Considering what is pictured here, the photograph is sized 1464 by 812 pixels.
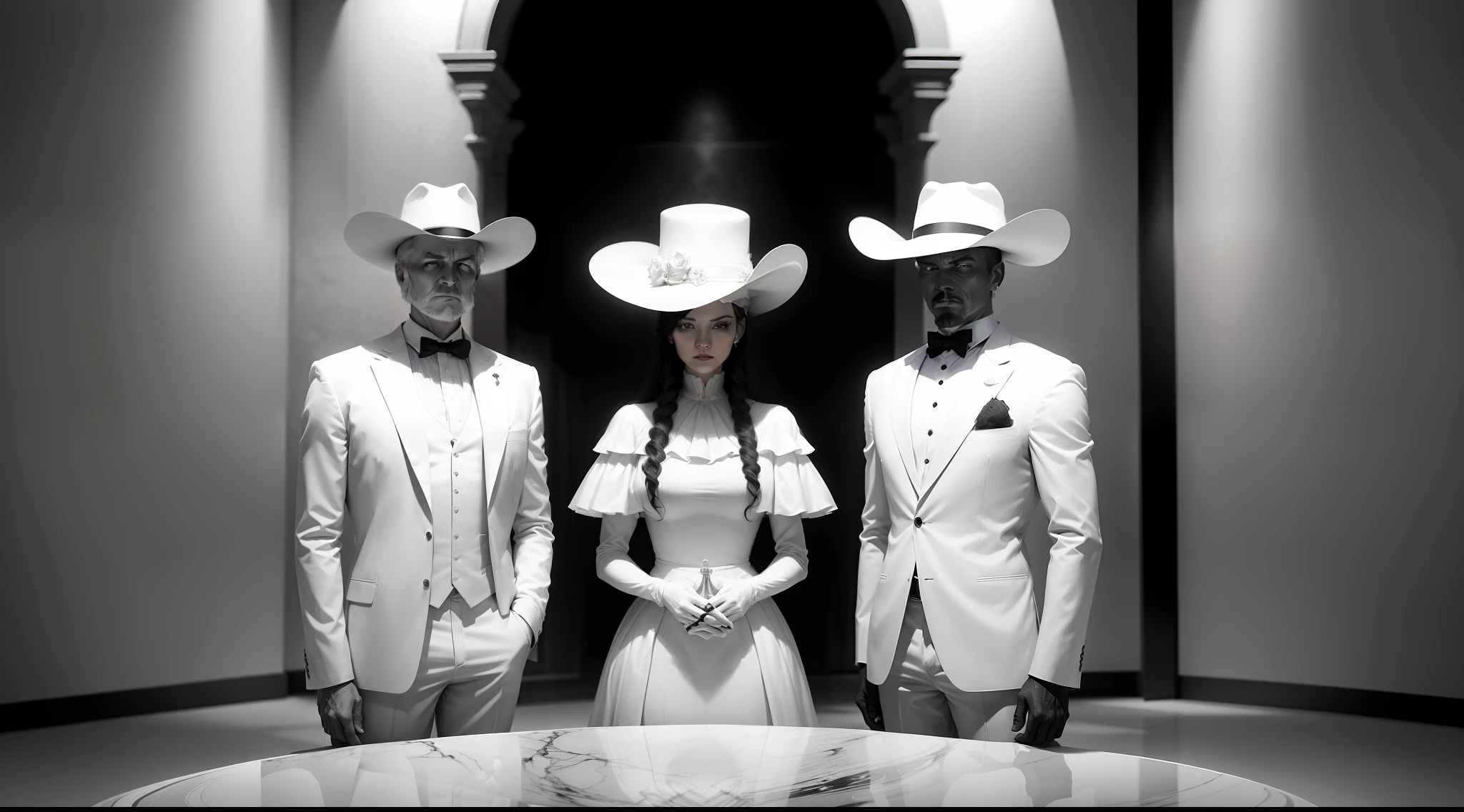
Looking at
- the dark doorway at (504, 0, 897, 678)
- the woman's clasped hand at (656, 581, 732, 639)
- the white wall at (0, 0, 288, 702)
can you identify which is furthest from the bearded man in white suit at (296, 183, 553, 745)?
the dark doorway at (504, 0, 897, 678)

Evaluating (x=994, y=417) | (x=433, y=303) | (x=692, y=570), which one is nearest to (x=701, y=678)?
(x=692, y=570)

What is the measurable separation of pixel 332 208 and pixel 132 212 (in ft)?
2.80

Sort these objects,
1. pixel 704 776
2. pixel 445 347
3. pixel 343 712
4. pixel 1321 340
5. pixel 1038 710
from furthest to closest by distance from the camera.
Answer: pixel 1321 340 < pixel 445 347 < pixel 343 712 < pixel 1038 710 < pixel 704 776

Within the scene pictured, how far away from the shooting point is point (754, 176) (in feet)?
21.3

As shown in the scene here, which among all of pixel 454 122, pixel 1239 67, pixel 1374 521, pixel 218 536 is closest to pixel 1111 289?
pixel 1239 67

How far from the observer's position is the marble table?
1482 millimetres

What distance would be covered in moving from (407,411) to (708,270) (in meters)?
0.89

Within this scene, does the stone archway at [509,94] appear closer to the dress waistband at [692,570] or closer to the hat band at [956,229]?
the hat band at [956,229]

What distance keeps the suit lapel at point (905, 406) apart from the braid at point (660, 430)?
0.60m

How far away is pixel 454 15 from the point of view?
5574mm

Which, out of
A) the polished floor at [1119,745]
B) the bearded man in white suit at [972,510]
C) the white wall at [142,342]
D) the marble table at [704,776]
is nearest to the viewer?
the marble table at [704,776]

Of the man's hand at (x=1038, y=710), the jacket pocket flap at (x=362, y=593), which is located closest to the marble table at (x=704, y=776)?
the man's hand at (x=1038, y=710)

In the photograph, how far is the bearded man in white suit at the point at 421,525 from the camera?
286 cm

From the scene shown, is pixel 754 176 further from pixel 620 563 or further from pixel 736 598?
pixel 736 598
